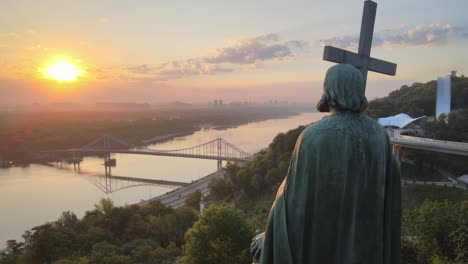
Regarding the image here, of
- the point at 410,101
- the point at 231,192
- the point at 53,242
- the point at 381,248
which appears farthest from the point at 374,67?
the point at 410,101

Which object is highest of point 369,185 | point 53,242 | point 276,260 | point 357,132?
A: point 357,132

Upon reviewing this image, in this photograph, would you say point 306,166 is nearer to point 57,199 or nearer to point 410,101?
point 57,199

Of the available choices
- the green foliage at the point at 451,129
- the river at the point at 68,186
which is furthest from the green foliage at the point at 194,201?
the green foliage at the point at 451,129

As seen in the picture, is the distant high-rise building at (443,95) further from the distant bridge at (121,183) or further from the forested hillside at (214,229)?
the distant bridge at (121,183)

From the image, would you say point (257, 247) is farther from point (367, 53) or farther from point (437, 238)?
point (437, 238)

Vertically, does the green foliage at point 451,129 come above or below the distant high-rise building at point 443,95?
below

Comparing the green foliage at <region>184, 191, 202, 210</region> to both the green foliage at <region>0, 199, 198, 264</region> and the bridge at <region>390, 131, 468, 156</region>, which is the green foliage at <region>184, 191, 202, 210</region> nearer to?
the green foliage at <region>0, 199, 198, 264</region>

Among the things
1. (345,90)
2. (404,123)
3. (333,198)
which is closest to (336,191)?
(333,198)
